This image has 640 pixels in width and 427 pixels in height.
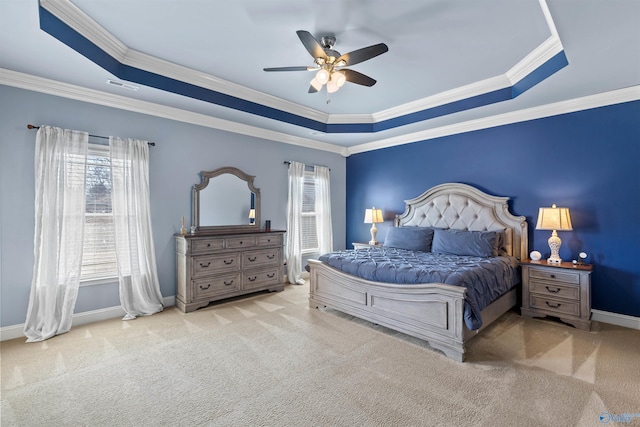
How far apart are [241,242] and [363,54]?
302 cm

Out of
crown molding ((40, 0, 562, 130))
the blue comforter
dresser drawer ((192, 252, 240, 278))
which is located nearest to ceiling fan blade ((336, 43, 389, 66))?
crown molding ((40, 0, 562, 130))

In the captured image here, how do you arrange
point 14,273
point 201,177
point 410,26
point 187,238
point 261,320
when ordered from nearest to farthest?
point 410,26
point 14,273
point 261,320
point 187,238
point 201,177

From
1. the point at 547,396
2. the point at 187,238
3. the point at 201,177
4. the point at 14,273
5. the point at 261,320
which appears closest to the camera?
the point at 547,396

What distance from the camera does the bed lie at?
272 cm

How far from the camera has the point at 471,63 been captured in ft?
10.8

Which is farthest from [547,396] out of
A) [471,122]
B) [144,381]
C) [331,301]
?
[471,122]

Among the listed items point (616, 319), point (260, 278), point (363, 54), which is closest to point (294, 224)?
point (260, 278)

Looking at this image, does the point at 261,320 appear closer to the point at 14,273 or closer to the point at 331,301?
the point at 331,301

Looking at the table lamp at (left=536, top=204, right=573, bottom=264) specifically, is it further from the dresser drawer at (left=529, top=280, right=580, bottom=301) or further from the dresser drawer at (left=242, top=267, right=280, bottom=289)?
the dresser drawer at (left=242, top=267, right=280, bottom=289)

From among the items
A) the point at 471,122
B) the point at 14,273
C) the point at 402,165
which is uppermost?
the point at 471,122

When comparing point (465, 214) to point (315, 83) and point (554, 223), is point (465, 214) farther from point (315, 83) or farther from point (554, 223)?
point (315, 83)

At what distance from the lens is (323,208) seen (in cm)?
596

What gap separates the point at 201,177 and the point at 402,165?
3507mm

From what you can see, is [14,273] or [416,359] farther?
[14,273]
